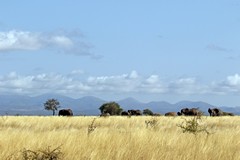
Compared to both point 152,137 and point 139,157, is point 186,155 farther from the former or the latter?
point 152,137

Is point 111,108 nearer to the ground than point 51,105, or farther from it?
nearer to the ground

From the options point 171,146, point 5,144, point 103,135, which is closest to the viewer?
point 5,144

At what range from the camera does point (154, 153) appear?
10094 mm

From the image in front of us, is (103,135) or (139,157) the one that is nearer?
(139,157)

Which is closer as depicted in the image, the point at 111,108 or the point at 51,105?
the point at 111,108

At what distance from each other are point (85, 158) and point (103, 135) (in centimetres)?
336

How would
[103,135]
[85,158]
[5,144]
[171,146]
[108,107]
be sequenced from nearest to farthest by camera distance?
[85,158] < [5,144] < [171,146] < [103,135] < [108,107]

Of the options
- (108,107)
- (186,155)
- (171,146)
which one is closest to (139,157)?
(186,155)

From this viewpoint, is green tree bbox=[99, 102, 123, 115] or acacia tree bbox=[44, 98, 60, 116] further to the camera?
acacia tree bbox=[44, 98, 60, 116]

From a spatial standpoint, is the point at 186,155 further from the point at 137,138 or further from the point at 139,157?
the point at 137,138

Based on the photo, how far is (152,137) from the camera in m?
13.0

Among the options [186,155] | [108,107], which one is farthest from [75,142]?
[108,107]

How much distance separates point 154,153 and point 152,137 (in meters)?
2.96

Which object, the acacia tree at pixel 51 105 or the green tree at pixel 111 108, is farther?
the acacia tree at pixel 51 105
